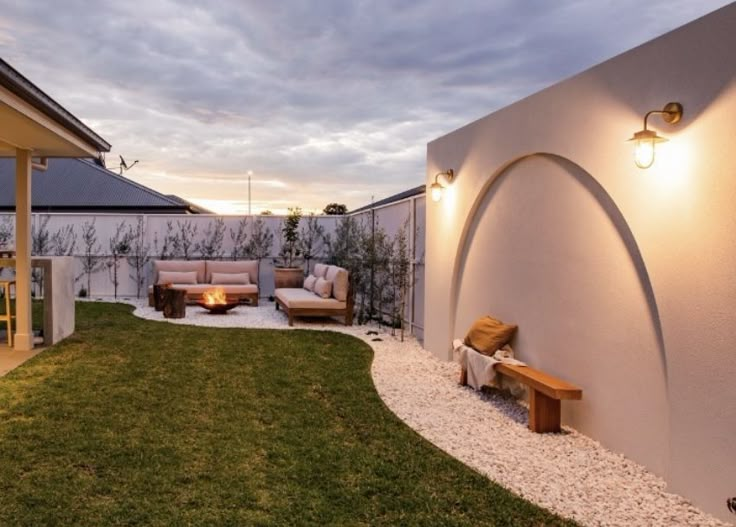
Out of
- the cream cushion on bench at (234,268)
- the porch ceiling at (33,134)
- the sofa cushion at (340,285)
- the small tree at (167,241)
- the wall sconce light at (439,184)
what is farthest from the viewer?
the small tree at (167,241)

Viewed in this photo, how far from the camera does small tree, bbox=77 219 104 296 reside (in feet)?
47.8

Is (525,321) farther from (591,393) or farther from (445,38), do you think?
(445,38)

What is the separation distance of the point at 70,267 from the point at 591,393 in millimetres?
7395

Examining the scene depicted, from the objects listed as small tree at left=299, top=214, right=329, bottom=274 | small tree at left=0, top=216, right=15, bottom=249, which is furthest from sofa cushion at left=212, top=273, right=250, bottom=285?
small tree at left=0, top=216, right=15, bottom=249

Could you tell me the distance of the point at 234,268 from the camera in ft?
44.5

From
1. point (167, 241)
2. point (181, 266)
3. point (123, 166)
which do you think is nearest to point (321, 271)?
point (181, 266)

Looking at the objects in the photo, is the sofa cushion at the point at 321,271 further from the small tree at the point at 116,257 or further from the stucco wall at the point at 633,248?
the stucco wall at the point at 633,248

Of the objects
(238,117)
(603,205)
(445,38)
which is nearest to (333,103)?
(238,117)

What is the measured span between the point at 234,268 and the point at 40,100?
8.23 m

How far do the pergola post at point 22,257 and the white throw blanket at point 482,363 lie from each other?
555 centimetres

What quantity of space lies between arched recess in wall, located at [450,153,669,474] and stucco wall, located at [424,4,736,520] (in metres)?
0.01

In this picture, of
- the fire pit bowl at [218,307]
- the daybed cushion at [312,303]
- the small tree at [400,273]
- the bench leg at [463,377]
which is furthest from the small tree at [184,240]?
the bench leg at [463,377]

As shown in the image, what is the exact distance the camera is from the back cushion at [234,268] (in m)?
13.5

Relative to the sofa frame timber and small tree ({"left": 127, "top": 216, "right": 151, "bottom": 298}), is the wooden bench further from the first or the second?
small tree ({"left": 127, "top": 216, "right": 151, "bottom": 298})
